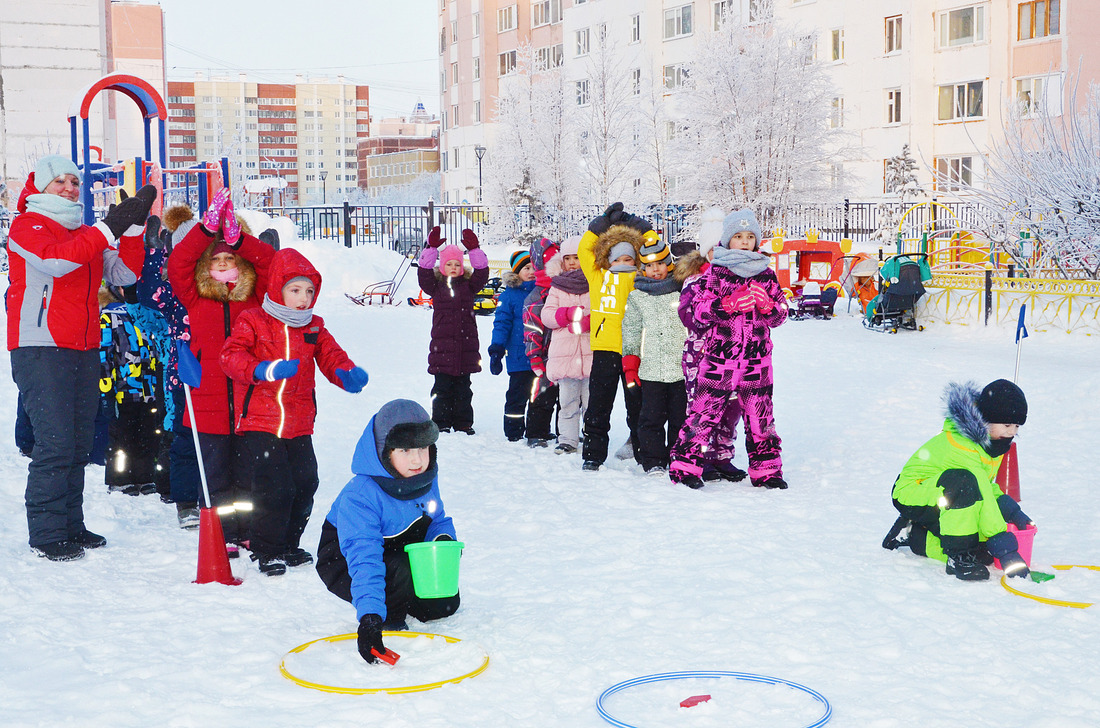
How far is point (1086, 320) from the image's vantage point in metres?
13.8

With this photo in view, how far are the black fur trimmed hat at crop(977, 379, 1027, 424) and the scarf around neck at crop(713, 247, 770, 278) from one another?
200 centimetres

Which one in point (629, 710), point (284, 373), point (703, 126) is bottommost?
point (629, 710)

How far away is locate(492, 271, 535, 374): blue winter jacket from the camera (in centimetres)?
873

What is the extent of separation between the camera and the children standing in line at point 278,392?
4.99 metres

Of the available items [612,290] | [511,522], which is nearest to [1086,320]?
[612,290]

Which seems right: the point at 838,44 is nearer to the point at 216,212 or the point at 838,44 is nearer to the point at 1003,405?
the point at 1003,405

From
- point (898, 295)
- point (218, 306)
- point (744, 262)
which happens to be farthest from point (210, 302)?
point (898, 295)

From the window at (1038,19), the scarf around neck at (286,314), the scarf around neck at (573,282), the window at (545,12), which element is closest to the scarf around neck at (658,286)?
the scarf around neck at (573,282)

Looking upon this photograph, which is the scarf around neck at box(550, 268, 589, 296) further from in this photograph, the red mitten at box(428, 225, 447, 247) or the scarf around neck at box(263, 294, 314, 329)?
the scarf around neck at box(263, 294, 314, 329)

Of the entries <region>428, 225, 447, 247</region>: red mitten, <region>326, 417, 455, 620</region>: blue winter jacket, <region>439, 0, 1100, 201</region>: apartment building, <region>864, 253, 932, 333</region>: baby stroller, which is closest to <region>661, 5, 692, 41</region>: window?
<region>439, 0, 1100, 201</region>: apartment building

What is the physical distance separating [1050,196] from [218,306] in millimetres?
13208

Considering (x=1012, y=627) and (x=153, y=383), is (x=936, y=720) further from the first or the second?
(x=153, y=383)

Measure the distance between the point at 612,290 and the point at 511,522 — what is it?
1.96m

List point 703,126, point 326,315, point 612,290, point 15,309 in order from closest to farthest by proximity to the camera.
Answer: point 15,309 → point 612,290 → point 326,315 → point 703,126
